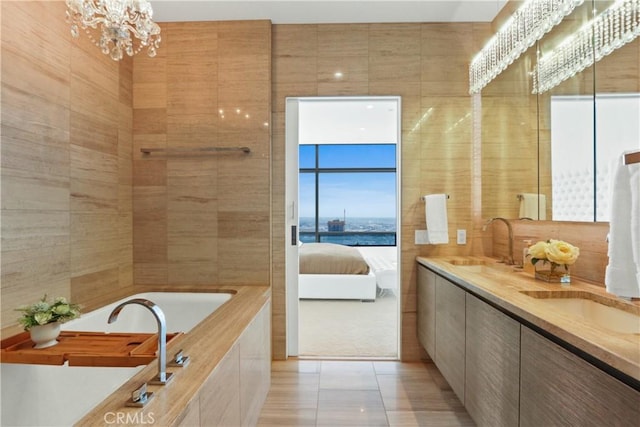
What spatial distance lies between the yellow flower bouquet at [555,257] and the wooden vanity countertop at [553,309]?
0.05 meters

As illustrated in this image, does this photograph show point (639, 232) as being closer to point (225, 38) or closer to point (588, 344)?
point (588, 344)

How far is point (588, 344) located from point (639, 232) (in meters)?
0.45

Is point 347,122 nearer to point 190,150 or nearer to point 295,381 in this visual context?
point 190,150

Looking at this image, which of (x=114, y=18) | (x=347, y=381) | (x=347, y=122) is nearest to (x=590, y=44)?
(x=114, y=18)

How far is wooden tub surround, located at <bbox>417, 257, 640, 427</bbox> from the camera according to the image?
90 centimetres

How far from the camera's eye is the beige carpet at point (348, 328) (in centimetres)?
291

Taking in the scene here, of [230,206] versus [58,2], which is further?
[230,206]

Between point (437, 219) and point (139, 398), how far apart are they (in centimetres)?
225

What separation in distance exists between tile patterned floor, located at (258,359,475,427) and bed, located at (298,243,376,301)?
5.28ft

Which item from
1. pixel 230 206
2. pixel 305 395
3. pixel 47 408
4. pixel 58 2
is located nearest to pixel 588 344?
pixel 305 395

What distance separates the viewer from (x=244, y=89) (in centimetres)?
266

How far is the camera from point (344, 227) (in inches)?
298

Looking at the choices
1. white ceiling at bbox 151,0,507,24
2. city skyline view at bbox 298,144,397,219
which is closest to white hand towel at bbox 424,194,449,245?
white ceiling at bbox 151,0,507,24

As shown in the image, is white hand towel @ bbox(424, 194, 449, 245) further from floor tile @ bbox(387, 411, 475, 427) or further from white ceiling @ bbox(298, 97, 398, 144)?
white ceiling @ bbox(298, 97, 398, 144)
